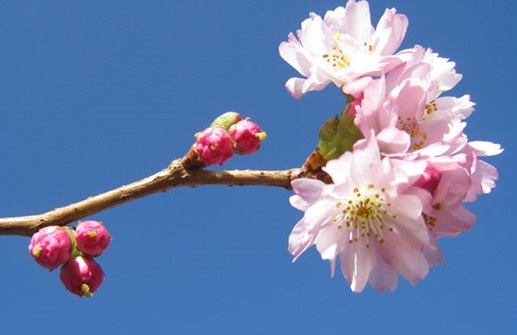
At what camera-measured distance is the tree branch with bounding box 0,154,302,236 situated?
2092mm

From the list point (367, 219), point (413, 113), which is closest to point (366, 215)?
point (367, 219)

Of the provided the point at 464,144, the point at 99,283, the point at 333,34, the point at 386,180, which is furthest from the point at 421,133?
the point at 99,283

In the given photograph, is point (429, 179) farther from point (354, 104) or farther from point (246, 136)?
point (246, 136)

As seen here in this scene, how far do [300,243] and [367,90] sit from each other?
1.66ft

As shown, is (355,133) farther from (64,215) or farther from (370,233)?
(64,215)

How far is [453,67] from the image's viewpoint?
7.18ft

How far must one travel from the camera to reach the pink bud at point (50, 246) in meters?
2.03

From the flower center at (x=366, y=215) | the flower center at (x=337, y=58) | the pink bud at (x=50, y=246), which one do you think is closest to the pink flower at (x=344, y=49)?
the flower center at (x=337, y=58)

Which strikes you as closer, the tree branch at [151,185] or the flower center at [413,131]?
the flower center at [413,131]

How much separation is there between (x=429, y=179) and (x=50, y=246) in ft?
3.95

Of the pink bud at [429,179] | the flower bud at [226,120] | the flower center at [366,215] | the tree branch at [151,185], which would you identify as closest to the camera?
the pink bud at [429,179]

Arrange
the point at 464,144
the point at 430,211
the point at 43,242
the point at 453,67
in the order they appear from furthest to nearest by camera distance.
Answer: the point at 453,67 → the point at 43,242 → the point at 464,144 → the point at 430,211

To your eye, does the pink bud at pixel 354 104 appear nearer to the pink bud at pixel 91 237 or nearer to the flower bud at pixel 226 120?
the flower bud at pixel 226 120

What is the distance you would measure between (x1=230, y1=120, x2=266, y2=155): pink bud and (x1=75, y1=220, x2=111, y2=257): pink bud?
1.77ft
